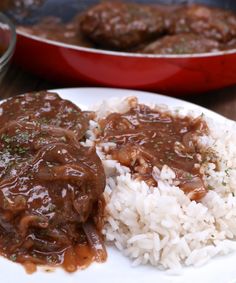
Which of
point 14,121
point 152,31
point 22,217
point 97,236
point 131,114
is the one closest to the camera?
point 22,217

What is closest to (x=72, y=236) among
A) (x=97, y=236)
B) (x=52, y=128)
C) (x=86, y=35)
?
(x=97, y=236)

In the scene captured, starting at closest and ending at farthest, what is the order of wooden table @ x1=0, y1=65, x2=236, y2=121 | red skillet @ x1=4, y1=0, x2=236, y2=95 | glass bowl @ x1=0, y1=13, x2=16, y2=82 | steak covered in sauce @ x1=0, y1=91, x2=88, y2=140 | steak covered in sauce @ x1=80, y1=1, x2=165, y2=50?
steak covered in sauce @ x1=0, y1=91, x2=88, y2=140, glass bowl @ x1=0, y1=13, x2=16, y2=82, red skillet @ x1=4, y1=0, x2=236, y2=95, wooden table @ x1=0, y1=65, x2=236, y2=121, steak covered in sauce @ x1=80, y1=1, x2=165, y2=50

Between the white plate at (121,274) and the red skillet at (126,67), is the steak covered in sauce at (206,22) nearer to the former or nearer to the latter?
the red skillet at (126,67)

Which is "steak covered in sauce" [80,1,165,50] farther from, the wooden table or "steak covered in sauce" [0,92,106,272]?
"steak covered in sauce" [0,92,106,272]

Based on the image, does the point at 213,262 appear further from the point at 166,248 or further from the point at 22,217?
the point at 22,217

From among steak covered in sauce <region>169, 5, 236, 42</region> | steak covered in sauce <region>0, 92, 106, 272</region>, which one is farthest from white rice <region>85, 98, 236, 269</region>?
steak covered in sauce <region>169, 5, 236, 42</region>

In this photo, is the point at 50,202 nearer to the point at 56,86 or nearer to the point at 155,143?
the point at 155,143

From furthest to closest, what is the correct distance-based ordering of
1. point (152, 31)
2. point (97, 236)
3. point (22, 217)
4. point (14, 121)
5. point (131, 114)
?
point (152, 31) < point (131, 114) < point (14, 121) < point (97, 236) < point (22, 217)
